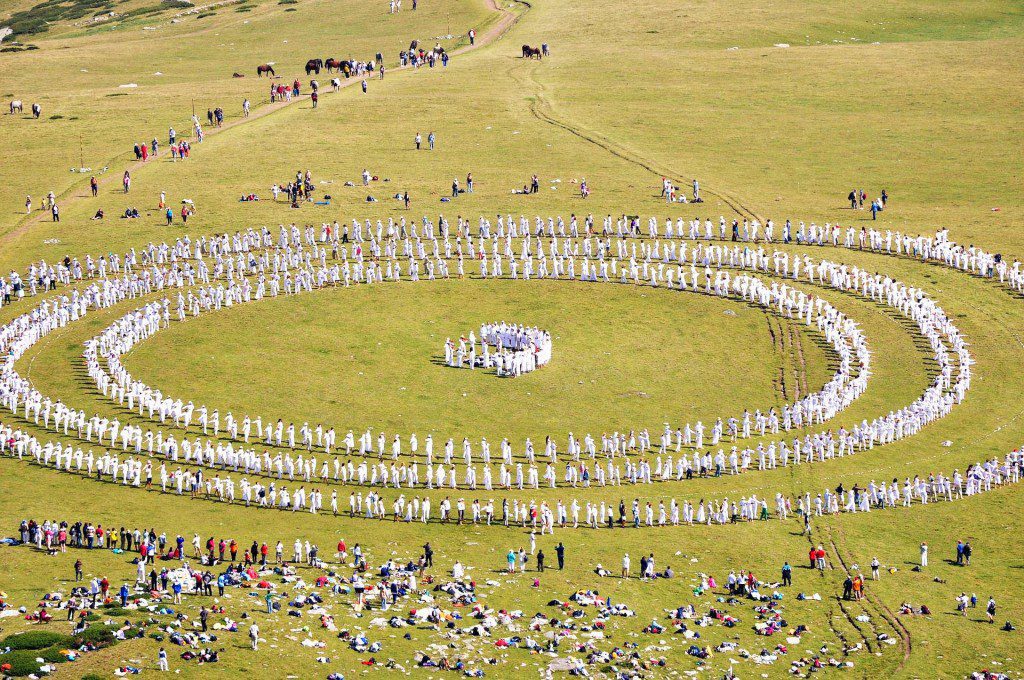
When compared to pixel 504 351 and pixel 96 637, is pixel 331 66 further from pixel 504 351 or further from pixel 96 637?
pixel 96 637

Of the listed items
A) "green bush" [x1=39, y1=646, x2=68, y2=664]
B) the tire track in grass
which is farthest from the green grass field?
"green bush" [x1=39, y1=646, x2=68, y2=664]

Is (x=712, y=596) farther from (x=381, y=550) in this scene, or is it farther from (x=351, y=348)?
(x=351, y=348)

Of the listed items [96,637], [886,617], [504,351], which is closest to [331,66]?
[504,351]

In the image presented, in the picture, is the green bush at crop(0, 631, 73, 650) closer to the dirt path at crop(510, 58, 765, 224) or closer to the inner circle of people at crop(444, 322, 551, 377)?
the inner circle of people at crop(444, 322, 551, 377)

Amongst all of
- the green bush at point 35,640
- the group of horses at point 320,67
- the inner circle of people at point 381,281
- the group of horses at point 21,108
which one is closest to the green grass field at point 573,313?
the green bush at point 35,640

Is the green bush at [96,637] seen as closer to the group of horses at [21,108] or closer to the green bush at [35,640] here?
the green bush at [35,640]

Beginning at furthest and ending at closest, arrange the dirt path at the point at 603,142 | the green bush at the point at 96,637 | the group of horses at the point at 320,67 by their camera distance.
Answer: the group of horses at the point at 320,67
the dirt path at the point at 603,142
the green bush at the point at 96,637
